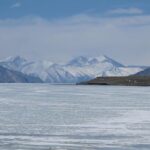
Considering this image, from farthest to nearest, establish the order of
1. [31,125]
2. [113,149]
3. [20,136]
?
1. [31,125]
2. [20,136]
3. [113,149]

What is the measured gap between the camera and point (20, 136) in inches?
1270

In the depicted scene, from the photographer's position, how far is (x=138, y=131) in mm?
35781

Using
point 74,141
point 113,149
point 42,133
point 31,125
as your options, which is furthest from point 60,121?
point 113,149

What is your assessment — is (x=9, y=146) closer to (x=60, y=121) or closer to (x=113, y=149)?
(x=113, y=149)

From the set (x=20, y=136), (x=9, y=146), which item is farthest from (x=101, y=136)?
(x=9, y=146)

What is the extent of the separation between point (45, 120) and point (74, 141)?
13.6 meters

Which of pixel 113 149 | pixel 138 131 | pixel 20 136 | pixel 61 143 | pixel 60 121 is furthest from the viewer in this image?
pixel 60 121

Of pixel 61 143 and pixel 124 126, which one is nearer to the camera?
pixel 61 143

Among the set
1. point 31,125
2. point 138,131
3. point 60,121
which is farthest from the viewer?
point 60,121

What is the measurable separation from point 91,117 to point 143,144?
19002 mm

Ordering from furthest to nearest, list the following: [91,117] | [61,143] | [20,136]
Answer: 1. [91,117]
2. [20,136]
3. [61,143]

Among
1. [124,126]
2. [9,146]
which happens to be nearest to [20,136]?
[9,146]

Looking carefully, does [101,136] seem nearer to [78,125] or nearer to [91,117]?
[78,125]

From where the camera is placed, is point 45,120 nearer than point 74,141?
No
